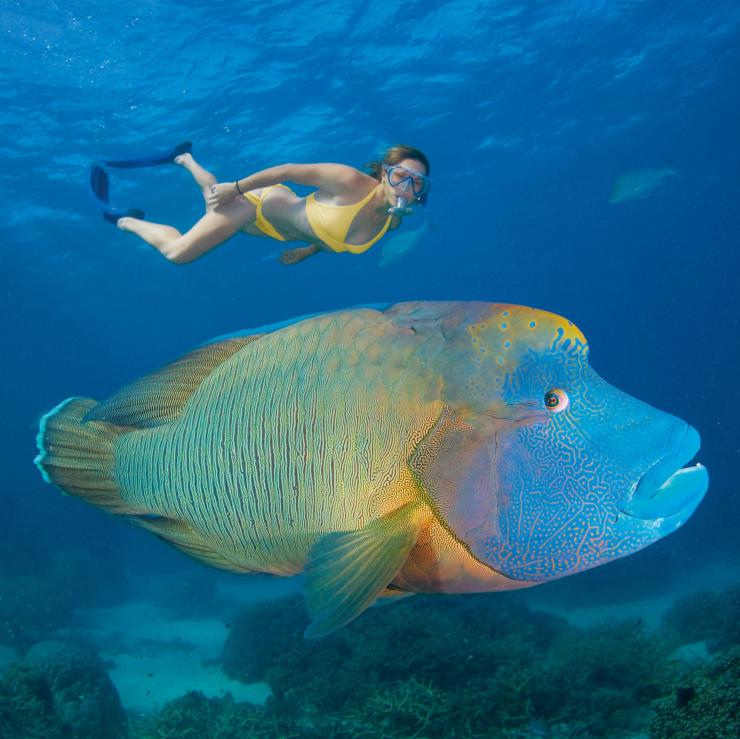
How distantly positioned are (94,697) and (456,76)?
20851 millimetres

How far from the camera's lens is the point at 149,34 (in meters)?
14.2

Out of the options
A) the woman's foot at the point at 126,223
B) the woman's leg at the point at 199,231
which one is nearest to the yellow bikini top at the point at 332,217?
the woman's leg at the point at 199,231

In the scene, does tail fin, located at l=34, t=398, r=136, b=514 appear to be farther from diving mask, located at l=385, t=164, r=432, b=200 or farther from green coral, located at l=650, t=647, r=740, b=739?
diving mask, located at l=385, t=164, r=432, b=200

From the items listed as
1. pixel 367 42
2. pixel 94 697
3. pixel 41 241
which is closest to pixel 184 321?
pixel 41 241

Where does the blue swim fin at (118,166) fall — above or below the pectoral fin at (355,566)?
above

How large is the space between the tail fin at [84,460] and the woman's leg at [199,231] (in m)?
2.92

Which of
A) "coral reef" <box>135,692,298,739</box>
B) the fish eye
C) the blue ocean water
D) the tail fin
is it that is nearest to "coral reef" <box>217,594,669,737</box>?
"coral reef" <box>135,692,298,739</box>

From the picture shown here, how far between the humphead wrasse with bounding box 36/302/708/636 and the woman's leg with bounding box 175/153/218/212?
348 centimetres

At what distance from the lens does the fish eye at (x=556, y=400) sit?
4.35ft

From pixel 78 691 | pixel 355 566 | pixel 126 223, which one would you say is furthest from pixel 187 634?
pixel 355 566

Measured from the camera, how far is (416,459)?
1.35 metres

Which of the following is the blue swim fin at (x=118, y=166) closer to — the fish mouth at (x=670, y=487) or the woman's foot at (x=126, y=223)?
the woman's foot at (x=126, y=223)

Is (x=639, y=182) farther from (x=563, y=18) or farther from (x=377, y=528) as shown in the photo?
(x=377, y=528)

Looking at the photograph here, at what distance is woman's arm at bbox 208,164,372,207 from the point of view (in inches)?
160
